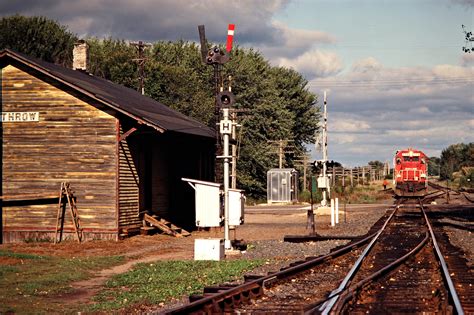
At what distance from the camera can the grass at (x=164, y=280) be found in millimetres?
11844

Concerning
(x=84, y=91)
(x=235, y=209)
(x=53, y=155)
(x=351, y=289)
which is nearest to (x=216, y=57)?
(x=235, y=209)

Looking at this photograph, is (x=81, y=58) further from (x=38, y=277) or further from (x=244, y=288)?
(x=244, y=288)

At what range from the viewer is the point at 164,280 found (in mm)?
14070

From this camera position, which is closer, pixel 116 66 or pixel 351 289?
pixel 351 289

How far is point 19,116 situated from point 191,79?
43782mm

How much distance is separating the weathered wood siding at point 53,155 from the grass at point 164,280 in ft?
25.7

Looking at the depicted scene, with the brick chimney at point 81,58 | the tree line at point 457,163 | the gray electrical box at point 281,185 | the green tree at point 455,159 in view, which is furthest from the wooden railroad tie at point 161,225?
the green tree at point 455,159

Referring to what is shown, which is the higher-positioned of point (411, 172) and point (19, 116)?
point (19, 116)

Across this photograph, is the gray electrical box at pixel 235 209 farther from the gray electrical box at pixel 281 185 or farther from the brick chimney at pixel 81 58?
the gray electrical box at pixel 281 185

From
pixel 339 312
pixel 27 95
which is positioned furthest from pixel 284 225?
pixel 339 312

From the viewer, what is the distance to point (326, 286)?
12.2 meters

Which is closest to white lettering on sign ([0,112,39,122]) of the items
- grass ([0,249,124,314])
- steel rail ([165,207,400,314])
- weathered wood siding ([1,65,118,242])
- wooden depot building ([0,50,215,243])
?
wooden depot building ([0,50,215,243])

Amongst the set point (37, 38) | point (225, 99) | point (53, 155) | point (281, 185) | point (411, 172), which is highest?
point (37, 38)

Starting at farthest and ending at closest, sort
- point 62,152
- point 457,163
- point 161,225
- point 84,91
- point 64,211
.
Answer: point 457,163
point 161,225
point 62,152
point 64,211
point 84,91
